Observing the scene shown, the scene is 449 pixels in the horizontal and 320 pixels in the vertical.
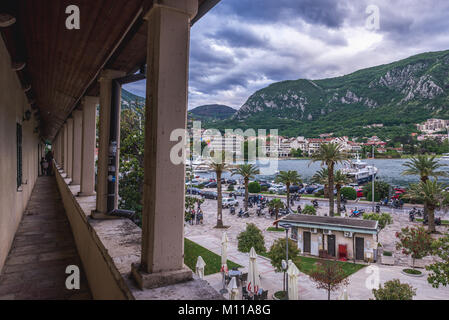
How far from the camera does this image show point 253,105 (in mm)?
190500

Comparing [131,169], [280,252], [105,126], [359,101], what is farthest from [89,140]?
[359,101]

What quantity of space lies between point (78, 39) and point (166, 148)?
2343 mm

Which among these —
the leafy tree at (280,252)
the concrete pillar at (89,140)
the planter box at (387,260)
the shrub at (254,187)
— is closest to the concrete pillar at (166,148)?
the concrete pillar at (89,140)

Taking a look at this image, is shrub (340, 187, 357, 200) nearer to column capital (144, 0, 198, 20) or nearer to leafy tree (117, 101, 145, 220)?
leafy tree (117, 101, 145, 220)

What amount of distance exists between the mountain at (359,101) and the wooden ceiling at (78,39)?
113m

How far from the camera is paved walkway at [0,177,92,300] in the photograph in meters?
3.29

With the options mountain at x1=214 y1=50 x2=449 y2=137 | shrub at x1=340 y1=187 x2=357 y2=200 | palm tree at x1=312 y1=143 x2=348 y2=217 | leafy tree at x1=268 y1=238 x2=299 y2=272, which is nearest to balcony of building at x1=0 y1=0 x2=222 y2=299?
leafy tree at x1=268 y1=238 x2=299 y2=272

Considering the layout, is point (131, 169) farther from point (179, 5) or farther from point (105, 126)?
point (179, 5)

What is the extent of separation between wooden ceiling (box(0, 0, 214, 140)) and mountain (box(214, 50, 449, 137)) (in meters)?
113

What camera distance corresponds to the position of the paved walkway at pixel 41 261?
3291 millimetres

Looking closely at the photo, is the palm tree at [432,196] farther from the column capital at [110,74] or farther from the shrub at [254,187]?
the column capital at [110,74]

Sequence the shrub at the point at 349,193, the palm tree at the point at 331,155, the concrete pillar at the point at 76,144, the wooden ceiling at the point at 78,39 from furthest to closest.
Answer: the shrub at the point at 349,193 → the palm tree at the point at 331,155 → the concrete pillar at the point at 76,144 → the wooden ceiling at the point at 78,39
